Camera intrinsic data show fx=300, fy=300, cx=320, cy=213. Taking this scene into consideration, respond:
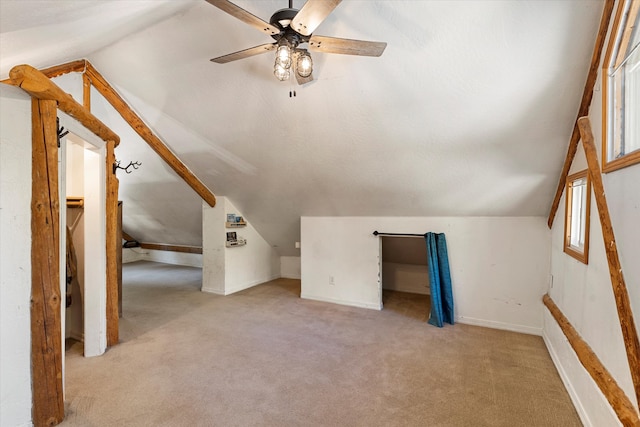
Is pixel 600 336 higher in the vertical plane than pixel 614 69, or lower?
lower

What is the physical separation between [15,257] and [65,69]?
227 cm

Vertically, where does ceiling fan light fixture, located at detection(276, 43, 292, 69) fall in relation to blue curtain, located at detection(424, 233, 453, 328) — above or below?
above

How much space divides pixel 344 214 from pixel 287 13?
10.5 ft

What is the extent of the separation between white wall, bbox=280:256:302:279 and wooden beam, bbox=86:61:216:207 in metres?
2.02

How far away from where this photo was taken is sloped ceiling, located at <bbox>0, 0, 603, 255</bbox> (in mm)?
1986

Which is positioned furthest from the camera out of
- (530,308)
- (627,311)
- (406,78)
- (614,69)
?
(530,308)

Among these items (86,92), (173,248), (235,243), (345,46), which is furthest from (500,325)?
(173,248)

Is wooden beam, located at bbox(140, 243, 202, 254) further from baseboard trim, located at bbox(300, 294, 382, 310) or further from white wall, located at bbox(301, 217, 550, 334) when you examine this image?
white wall, located at bbox(301, 217, 550, 334)

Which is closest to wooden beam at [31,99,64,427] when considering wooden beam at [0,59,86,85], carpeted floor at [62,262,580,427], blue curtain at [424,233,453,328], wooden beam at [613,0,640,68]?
carpeted floor at [62,262,580,427]

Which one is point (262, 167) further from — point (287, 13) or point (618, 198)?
point (618, 198)

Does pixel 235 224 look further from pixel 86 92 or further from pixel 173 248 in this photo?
pixel 173 248

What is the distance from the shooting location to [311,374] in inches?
102

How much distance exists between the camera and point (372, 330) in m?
3.57

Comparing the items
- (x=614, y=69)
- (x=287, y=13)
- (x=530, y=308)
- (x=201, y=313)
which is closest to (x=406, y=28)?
(x=287, y=13)
